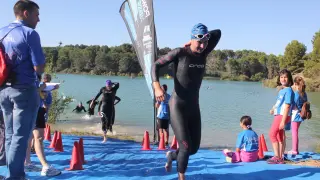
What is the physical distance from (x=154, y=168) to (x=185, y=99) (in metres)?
1.64

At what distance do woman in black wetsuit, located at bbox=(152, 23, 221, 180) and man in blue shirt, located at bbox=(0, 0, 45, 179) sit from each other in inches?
56.7

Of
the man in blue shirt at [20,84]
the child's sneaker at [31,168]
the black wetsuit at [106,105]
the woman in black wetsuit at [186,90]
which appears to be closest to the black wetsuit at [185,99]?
the woman in black wetsuit at [186,90]

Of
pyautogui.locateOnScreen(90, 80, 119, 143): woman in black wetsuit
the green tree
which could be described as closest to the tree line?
the green tree

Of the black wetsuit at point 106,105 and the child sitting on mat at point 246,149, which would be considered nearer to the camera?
the child sitting on mat at point 246,149

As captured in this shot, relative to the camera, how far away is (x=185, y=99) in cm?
424

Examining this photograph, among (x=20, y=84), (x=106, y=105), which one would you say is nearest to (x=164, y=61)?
(x=20, y=84)

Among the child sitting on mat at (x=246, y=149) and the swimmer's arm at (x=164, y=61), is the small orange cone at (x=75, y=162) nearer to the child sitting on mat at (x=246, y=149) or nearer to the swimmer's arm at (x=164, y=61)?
the swimmer's arm at (x=164, y=61)

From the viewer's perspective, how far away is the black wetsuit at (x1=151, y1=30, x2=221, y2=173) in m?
4.18

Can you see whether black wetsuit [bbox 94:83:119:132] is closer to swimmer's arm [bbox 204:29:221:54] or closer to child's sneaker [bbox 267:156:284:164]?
child's sneaker [bbox 267:156:284:164]

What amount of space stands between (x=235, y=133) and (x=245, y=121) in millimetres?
10329

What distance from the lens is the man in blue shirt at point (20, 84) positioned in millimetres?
3732

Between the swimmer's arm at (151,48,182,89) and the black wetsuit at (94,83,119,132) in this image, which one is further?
the black wetsuit at (94,83,119,132)

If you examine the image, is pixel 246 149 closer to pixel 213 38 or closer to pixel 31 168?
pixel 213 38

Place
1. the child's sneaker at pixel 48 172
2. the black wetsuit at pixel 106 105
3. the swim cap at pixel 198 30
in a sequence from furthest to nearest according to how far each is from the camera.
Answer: the black wetsuit at pixel 106 105
the child's sneaker at pixel 48 172
the swim cap at pixel 198 30
